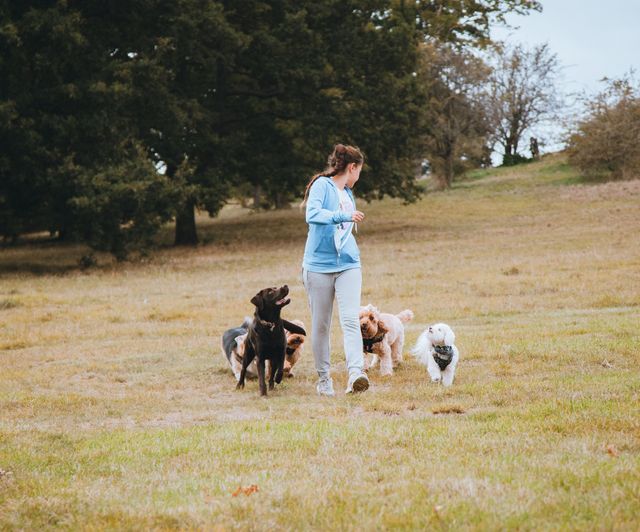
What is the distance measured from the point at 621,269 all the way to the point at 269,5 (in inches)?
727

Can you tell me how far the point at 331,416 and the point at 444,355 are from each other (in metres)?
1.84

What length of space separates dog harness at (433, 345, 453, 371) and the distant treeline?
55.1 ft

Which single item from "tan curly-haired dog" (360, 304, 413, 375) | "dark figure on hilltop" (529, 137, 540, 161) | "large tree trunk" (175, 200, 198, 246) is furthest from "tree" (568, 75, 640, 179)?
"tan curly-haired dog" (360, 304, 413, 375)

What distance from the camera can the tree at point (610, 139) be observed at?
44.3m

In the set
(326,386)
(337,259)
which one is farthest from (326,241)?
(326,386)

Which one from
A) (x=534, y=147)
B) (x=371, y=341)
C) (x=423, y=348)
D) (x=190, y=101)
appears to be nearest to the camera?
(x=423, y=348)

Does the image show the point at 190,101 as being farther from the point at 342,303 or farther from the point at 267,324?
the point at 342,303

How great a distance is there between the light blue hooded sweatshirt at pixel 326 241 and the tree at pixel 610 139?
132ft

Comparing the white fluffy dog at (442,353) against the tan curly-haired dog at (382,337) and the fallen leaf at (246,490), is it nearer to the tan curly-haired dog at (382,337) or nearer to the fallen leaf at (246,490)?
the tan curly-haired dog at (382,337)

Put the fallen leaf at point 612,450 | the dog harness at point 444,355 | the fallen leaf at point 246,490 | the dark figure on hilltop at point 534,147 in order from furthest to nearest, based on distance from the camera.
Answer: the dark figure on hilltop at point 534,147
the dog harness at point 444,355
the fallen leaf at point 612,450
the fallen leaf at point 246,490

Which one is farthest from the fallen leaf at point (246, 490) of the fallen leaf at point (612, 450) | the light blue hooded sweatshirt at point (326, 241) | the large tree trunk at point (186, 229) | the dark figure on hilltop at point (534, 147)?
the dark figure on hilltop at point (534, 147)

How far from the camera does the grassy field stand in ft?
14.6

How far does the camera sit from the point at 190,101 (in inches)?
1141

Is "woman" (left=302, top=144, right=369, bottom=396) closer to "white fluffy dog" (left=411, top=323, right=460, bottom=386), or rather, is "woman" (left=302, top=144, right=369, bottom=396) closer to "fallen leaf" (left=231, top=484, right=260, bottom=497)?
"white fluffy dog" (left=411, top=323, right=460, bottom=386)
